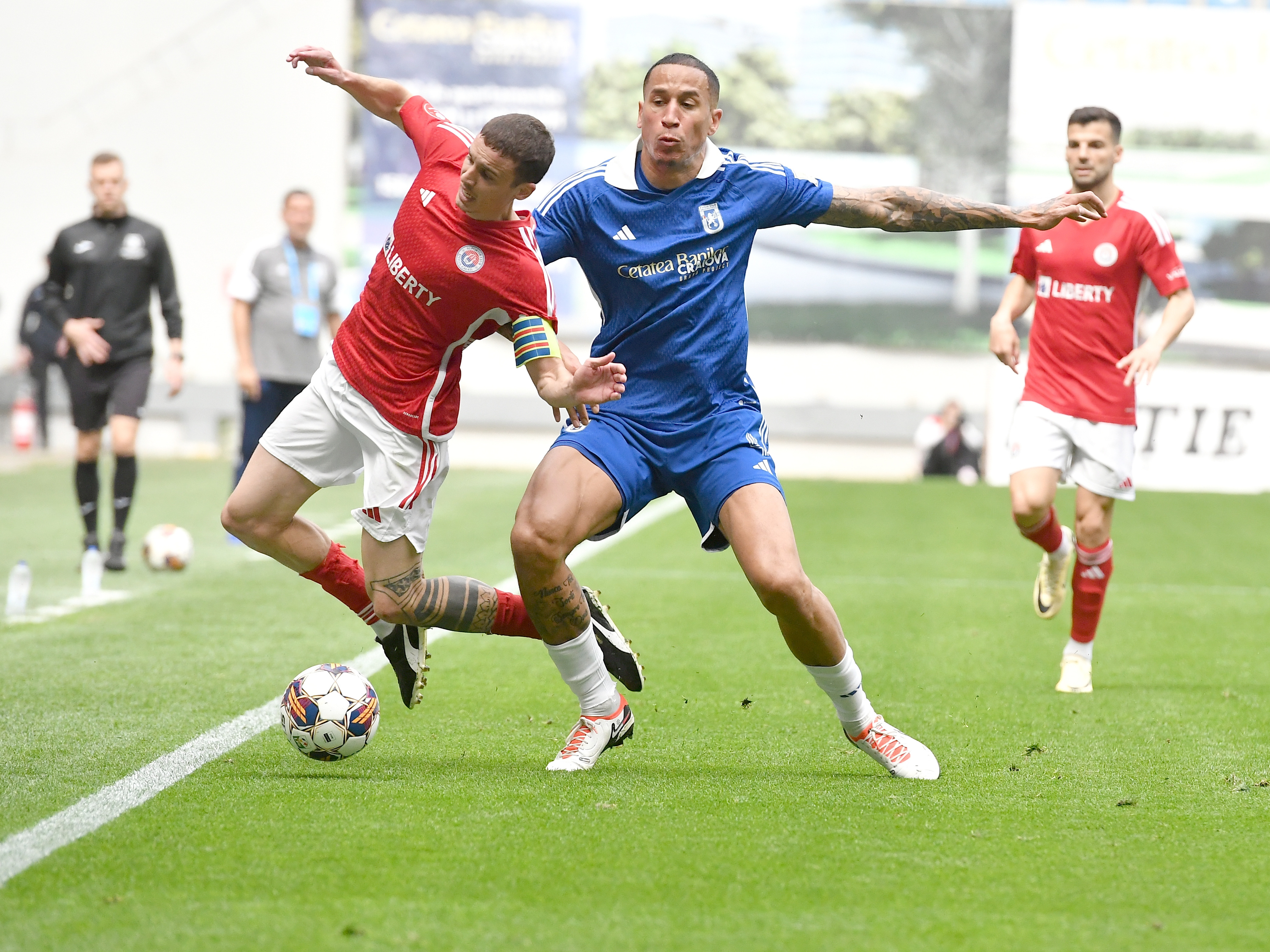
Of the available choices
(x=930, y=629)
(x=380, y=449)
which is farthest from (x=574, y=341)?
(x=380, y=449)

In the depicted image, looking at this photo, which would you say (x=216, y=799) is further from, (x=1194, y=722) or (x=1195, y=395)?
(x=1195, y=395)

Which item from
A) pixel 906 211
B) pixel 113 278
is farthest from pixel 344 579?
pixel 113 278

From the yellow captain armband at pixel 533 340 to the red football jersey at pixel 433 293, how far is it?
0.04 meters

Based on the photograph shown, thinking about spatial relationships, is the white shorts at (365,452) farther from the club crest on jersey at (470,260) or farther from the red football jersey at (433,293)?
the club crest on jersey at (470,260)

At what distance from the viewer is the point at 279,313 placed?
10.7 m

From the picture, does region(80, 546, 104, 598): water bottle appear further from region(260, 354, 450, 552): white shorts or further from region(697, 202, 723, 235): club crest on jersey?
region(697, 202, 723, 235): club crest on jersey

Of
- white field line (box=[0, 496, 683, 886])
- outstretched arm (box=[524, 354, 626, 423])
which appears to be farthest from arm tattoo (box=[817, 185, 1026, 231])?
white field line (box=[0, 496, 683, 886])

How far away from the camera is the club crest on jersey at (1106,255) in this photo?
6.76m

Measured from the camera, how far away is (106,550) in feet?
33.5

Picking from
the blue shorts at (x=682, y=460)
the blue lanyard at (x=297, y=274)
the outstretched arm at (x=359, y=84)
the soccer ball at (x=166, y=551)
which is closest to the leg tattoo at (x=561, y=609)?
the blue shorts at (x=682, y=460)

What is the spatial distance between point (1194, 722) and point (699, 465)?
2.30 metres

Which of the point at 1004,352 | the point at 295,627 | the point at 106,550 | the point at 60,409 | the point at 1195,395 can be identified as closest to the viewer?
the point at 1004,352

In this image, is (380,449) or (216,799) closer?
(216,799)

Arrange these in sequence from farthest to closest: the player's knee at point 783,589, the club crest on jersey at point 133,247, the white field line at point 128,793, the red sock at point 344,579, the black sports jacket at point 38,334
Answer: the black sports jacket at point 38,334 → the club crest on jersey at point 133,247 → the red sock at point 344,579 → the player's knee at point 783,589 → the white field line at point 128,793
